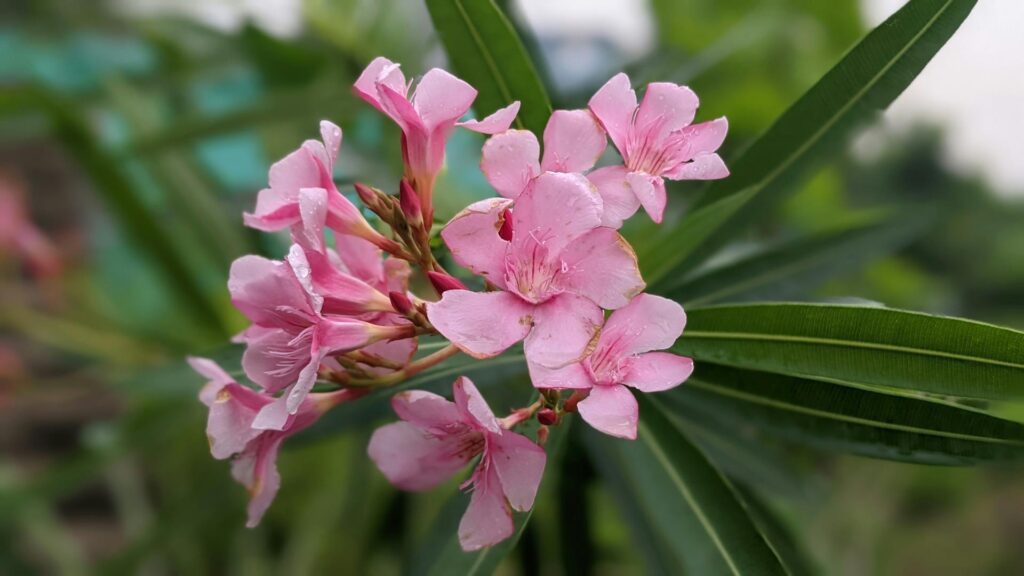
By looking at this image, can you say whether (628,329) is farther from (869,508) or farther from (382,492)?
(869,508)

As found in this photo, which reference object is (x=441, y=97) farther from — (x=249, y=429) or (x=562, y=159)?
(x=249, y=429)

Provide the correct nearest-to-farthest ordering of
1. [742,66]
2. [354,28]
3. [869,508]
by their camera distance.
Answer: [354,28]
[742,66]
[869,508]

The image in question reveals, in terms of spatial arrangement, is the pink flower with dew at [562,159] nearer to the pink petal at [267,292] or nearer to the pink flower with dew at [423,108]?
the pink flower with dew at [423,108]

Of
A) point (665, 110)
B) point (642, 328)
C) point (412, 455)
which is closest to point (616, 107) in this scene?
point (665, 110)

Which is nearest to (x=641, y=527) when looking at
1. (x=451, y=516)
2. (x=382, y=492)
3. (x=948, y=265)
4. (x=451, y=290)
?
(x=451, y=516)

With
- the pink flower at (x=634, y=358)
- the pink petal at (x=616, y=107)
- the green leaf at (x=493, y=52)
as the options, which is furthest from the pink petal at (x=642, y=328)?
the green leaf at (x=493, y=52)

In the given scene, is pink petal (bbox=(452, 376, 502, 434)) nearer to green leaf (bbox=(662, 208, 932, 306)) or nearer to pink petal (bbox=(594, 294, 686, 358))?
pink petal (bbox=(594, 294, 686, 358))

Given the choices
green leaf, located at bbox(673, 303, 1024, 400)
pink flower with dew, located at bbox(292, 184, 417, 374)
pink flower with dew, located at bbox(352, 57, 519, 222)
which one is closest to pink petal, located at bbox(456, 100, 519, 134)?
pink flower with dew, located at bbox(352, 57, 519, 222)
